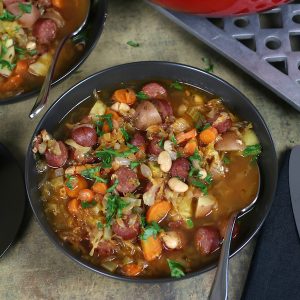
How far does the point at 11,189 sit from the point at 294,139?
1041 mm

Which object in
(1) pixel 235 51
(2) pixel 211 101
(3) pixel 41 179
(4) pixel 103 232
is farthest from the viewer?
(1) pixel 235 51

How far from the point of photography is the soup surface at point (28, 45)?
192 centimetres

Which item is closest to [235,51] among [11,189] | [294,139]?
[294,139]

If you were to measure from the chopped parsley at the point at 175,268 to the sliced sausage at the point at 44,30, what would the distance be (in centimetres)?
95

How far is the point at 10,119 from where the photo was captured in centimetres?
197

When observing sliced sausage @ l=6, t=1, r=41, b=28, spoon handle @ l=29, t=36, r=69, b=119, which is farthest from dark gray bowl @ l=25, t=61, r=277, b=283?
sliced sausage @ l=6, t=1, r=41, b=28

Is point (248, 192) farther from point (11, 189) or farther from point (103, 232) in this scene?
point (11, 189)

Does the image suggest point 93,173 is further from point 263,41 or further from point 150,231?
point 263,41

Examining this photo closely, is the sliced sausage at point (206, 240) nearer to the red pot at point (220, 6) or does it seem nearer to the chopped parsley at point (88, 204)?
the chopped parsley at point (88, 204)

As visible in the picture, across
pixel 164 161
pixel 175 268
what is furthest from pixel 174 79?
→ pixel 175 268

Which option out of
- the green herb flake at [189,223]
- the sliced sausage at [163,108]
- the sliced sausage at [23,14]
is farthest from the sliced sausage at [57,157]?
the sliced sausage at [23,14]

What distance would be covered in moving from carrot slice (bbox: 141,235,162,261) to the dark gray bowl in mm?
101

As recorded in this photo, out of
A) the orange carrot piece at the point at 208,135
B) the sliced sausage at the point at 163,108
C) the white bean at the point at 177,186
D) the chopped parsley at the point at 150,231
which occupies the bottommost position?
the chopped parsley at the point at 150,231

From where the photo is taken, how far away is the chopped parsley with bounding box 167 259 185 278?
1554 millimetres
